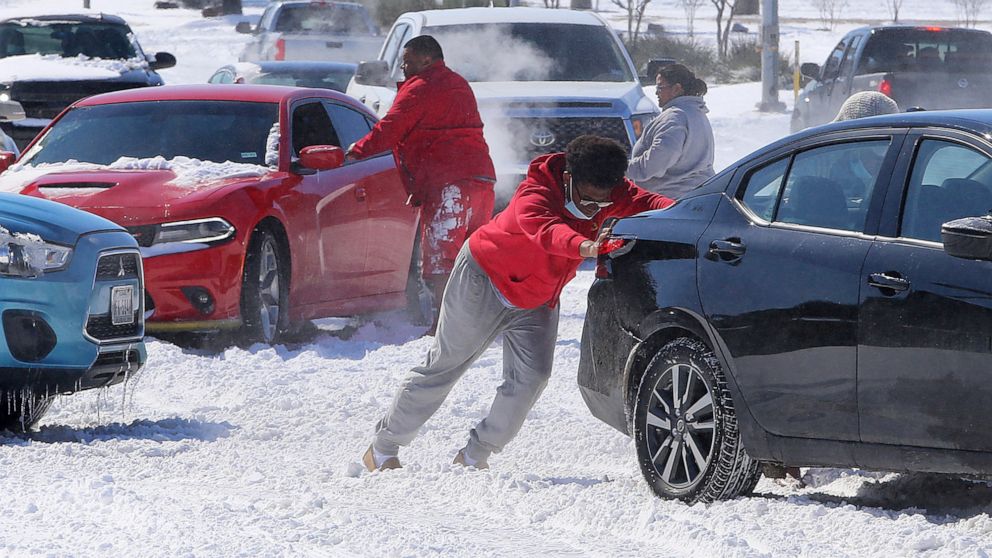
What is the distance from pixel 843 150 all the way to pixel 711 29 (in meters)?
59.3

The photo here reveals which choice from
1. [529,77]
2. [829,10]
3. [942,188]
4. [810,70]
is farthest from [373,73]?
[829,10]

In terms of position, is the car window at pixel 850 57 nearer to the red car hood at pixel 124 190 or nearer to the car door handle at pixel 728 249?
the red car hood at pixel 124 190

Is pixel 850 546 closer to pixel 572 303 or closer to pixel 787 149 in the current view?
pixel 787 149

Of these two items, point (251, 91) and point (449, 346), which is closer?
point (449, 346)

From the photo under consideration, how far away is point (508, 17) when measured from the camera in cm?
1534

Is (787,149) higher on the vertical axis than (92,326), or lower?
higher

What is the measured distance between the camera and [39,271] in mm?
7176

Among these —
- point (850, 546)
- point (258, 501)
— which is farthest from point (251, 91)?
point (850, 546)

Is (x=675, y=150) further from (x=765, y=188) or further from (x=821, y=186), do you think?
(x=821, y=186)

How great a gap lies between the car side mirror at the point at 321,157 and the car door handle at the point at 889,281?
17.0 ft

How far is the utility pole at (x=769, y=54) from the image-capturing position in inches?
1090

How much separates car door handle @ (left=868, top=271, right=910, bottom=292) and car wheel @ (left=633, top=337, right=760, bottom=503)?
2.36 feet

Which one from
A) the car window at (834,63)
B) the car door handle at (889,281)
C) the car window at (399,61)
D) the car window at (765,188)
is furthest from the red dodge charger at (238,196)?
the car window at (834,63)

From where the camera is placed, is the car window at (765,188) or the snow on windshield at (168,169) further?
the snow on windshield at (168,169)
